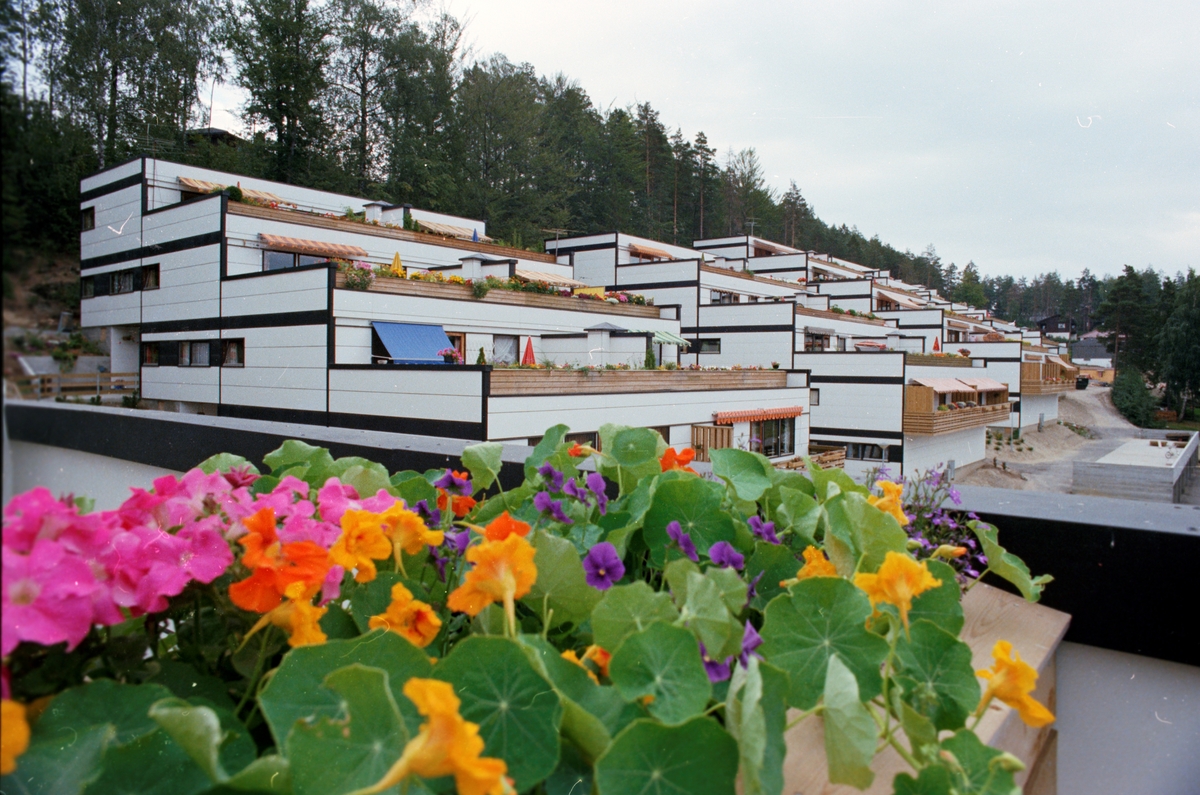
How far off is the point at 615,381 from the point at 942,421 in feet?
46.7

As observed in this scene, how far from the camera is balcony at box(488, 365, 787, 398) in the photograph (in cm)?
1178

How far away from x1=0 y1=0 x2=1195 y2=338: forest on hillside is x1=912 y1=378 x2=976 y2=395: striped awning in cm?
642

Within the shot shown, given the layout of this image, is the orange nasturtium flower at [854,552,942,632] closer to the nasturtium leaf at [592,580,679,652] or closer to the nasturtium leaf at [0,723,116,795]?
the nasturtium leaf at [592,580,679,652]

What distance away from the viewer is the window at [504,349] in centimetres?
1700

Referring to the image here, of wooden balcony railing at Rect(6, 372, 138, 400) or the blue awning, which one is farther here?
the blue awning

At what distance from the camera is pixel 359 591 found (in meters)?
0.69

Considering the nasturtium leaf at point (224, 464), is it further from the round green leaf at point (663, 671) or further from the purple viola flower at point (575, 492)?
the round green leaf at point (663, 671)

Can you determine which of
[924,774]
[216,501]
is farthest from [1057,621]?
[216,501]

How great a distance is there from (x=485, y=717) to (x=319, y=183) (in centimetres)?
2403

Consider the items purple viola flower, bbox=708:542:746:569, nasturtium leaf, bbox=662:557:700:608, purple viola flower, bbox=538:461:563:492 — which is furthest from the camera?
purple viola flower, bbox=538:461:563:492

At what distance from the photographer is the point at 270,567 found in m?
0.56

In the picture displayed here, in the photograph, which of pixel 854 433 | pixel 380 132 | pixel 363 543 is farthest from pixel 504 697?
pixel 380 132

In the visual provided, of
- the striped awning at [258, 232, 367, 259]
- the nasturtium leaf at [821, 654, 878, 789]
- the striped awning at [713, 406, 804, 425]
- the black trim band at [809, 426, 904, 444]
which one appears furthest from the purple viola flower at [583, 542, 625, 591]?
the black trim band at [809, 426, 904, 444]

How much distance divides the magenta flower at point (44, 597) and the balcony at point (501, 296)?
14237mm
